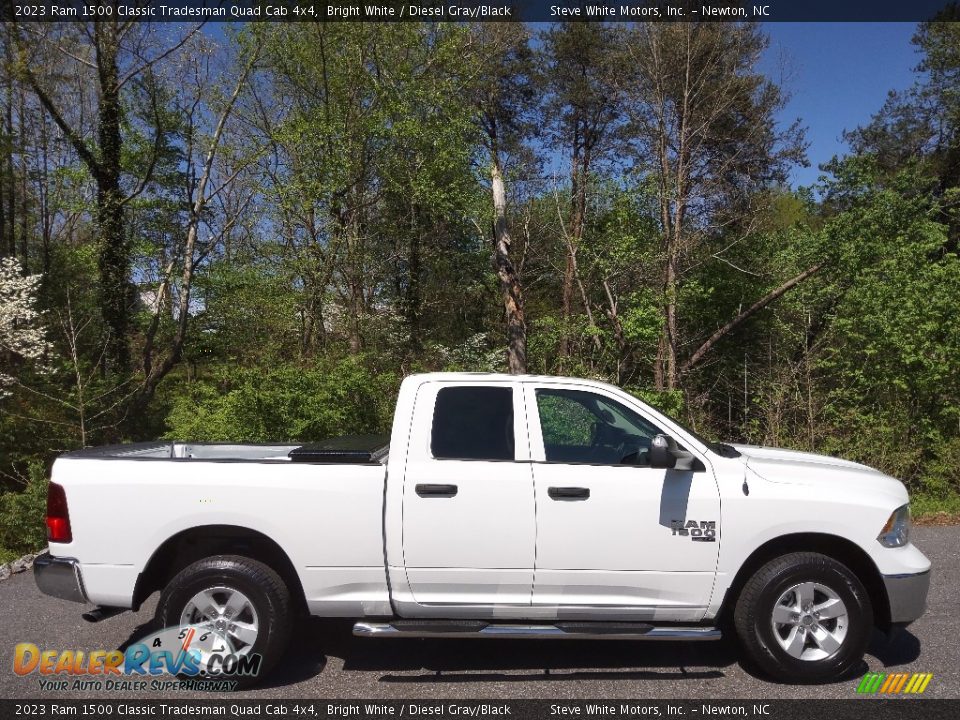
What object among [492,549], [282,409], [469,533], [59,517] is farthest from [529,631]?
[282,409]

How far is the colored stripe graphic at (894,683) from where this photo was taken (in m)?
4.23

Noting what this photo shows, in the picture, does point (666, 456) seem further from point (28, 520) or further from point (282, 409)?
point (28, 520)

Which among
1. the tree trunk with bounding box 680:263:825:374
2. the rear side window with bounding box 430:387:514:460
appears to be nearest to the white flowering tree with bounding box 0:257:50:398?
the rear side window with bounding box 430:387:514:460

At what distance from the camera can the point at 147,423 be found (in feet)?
48.1

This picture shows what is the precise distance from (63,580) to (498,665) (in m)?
2.73

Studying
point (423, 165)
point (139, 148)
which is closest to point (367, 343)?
point (423, 165)

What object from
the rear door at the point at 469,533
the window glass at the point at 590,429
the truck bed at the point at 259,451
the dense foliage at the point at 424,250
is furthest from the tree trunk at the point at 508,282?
the rear door at the point at 469,533

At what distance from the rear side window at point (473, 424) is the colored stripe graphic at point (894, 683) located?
2.55 meters

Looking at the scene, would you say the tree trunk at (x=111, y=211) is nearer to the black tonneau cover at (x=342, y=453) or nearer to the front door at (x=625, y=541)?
the black tonneau cover at (x=342, y=453)

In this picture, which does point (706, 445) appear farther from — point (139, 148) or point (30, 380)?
point (139, 148)

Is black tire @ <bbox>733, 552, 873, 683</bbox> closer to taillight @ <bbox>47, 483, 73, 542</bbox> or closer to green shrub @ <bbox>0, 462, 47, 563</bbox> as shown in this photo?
taillight @ <bbox>47, 483, 73, 542</bbox>

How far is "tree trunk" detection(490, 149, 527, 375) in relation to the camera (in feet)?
59.6

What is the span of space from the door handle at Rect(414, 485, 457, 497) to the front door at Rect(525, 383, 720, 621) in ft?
1.69

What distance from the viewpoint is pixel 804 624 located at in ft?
14.1
